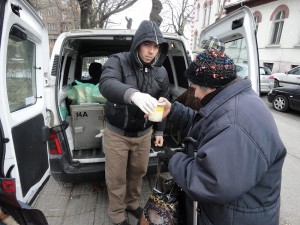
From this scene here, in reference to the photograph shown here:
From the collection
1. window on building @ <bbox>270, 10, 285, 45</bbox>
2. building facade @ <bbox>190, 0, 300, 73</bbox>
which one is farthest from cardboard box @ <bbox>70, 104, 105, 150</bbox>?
window on building @ <bbox>270, 10, 285, 45</bbox>

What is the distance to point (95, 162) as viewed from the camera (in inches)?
111

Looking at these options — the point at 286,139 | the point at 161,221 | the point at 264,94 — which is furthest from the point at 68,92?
the point at 264,94

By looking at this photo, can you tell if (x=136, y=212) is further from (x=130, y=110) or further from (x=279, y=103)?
(x=279, y=103)

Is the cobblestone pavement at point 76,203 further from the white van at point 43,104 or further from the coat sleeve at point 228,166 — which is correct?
the coat sleeve at point 228,166

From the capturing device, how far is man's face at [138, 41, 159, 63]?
1992mm

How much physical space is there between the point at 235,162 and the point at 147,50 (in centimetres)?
130

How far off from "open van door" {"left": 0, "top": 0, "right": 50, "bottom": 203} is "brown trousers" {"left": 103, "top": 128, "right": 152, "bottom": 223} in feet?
1.92

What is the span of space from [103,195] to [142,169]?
958 millimetres

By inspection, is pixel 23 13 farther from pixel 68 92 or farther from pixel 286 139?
pixel 286 139

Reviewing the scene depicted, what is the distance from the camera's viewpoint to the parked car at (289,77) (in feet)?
30.4

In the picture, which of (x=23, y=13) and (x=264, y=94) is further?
(x=264, y=94)

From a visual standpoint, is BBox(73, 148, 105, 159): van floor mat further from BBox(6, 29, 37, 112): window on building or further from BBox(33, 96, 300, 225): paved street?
BBox(6, 29, 37, 112): window on building

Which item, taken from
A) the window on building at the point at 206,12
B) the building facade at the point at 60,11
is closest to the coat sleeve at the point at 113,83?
the building facade at the point at 60,11

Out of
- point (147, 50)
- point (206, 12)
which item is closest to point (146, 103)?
point (147, 50)
